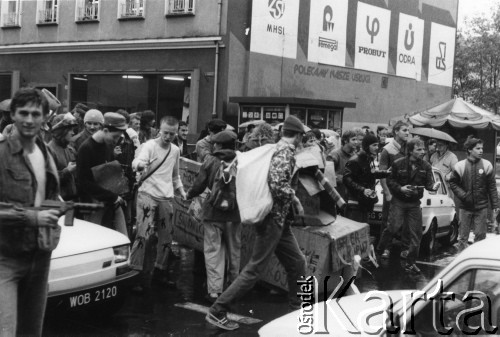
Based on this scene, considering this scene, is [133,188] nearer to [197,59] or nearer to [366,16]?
[197,59]

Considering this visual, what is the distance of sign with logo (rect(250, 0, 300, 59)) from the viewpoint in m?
21.8

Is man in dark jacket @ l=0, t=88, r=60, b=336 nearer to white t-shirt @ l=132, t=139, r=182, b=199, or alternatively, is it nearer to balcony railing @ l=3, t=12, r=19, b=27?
white t-shirt @ l=132, t=139, r=182, b=199

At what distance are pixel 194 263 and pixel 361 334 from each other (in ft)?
19.6

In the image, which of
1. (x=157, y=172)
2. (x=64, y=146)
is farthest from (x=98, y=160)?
(x=64, y=146)

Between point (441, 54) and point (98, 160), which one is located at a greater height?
point (441, 54)

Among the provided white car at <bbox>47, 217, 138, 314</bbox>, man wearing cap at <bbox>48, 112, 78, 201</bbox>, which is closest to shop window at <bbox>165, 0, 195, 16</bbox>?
man wearing cap at <bbox>48, 112, 78, 201</bbox>

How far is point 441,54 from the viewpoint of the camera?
31109 millimetres

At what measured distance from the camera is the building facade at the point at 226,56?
21.5m

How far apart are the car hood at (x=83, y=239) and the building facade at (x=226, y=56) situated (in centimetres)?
1259

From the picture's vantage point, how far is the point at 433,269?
33.7 ft

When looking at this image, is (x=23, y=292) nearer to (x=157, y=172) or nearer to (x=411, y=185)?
(x=157, y=172)

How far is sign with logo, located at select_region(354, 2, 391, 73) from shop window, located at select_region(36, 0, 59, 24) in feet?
35.4

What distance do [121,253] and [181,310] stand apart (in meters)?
1.12

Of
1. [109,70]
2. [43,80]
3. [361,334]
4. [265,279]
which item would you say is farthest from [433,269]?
[43,80]
